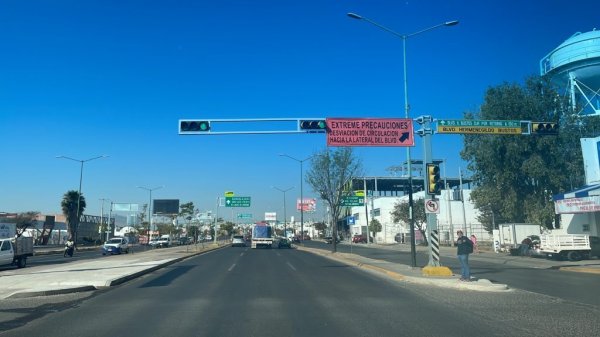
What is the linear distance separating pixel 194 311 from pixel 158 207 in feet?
198

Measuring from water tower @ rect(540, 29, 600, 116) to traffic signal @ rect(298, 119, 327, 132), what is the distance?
34390mm

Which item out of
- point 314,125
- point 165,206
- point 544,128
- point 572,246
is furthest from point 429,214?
point 165,206

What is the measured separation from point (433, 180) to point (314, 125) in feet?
18.2

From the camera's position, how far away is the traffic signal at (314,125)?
21391 millimetres

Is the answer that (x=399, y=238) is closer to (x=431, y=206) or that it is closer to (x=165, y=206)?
(x=165, y=206)

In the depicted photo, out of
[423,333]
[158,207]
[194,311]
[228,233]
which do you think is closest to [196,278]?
[194,311]

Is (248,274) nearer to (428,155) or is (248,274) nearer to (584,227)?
(428,155)

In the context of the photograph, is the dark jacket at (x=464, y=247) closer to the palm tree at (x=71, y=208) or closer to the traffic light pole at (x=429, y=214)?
the traffic light pole at (x=429, y=214)

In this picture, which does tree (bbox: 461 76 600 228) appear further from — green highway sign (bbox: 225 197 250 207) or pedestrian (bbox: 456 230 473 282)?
green highway sign (bbox: 225 197 250 207)

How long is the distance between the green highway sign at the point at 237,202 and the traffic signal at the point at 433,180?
189 feet

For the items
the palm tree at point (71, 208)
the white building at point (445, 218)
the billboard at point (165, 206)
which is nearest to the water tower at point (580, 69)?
the white building at point (445, 218)

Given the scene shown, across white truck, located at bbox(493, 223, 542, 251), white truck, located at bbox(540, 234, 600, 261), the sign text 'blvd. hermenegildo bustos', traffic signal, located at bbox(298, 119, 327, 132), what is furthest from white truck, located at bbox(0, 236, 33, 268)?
white truck, located at bbox(493, 223, 542, 251)

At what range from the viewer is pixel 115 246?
4672cm

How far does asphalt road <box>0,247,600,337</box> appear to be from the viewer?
9086 millimetres
